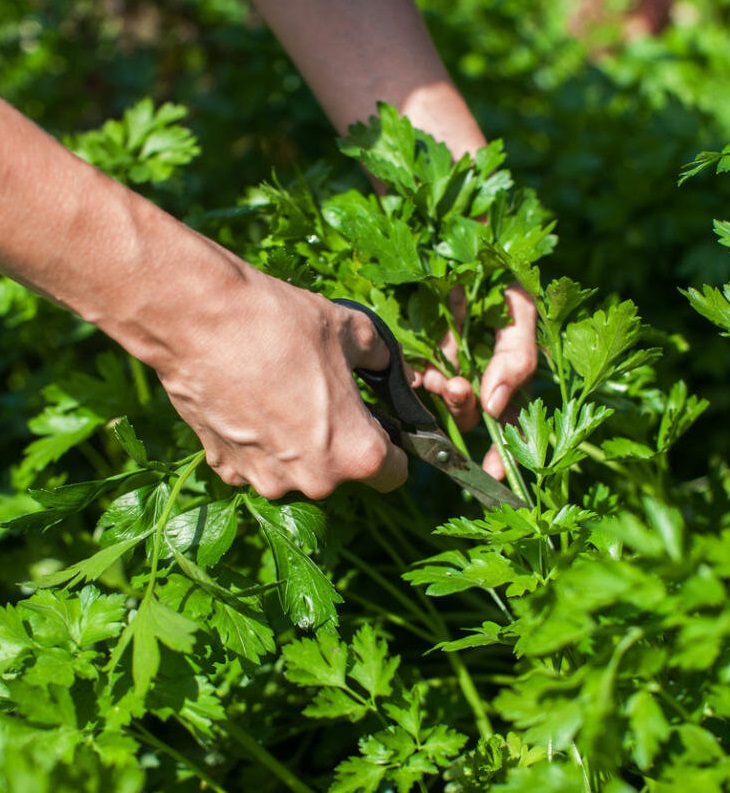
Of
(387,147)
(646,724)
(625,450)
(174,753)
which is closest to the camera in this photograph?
(646,724)

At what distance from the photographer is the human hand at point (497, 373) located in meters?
1.31

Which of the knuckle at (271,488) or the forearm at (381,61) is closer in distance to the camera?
the knuckle at (271,488)

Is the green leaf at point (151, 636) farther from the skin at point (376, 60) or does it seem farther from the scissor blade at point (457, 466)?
the skin at point (376, 60)

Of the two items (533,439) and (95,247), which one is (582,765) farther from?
(95,247)

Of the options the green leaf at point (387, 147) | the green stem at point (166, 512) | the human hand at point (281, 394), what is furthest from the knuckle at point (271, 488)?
the green leaf at point (387, 147)

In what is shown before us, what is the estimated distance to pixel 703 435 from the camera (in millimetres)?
2309

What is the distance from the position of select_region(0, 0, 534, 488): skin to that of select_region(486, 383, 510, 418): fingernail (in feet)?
0.65

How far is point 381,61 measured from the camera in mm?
1578

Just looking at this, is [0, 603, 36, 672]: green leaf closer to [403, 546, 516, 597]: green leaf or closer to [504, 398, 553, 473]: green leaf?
[403, 546, 516, 597]: green leaf

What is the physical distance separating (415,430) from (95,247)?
0.54 metres

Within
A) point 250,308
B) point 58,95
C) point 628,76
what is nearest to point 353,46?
point 250,308

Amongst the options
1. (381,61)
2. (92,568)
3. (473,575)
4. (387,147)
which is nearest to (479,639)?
(473,575)

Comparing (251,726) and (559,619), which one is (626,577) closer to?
(559,619)

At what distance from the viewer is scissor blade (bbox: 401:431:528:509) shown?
125 cm
